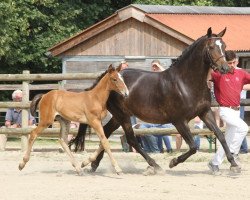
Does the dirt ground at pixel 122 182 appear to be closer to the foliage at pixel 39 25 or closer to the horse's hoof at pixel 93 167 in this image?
the horse's hoof at pixel 93 167

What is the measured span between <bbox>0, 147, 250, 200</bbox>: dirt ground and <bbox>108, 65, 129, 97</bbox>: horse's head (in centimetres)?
119

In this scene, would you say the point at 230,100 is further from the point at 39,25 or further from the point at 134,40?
the point at 39,25

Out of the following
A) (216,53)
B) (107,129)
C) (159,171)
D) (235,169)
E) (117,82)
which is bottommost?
(159,171)

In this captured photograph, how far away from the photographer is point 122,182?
1097 centimetres

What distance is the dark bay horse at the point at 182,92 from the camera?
37.3 feet

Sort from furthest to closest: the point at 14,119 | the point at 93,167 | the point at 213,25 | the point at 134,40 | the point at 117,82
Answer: the point at 213,25 → the point at 134,40 → the point at 14,119 → the point at 93,167 → the point at 117,82

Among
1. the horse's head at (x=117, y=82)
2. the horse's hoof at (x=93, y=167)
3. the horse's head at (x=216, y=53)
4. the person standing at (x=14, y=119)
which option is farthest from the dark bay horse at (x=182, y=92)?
the person standing at (x=14, y=119)

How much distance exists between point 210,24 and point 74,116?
15.1 metres

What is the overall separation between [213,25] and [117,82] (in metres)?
15.1

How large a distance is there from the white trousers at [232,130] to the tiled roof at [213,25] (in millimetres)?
12673

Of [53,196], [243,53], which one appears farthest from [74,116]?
[243,53]

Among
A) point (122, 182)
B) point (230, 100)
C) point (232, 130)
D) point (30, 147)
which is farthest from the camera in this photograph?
point (30, 147)

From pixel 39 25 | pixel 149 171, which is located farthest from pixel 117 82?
pixel 39 25

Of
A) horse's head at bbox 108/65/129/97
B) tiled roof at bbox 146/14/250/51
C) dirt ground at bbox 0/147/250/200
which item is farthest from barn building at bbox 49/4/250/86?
horse's head at bbox 108/65/129/97
